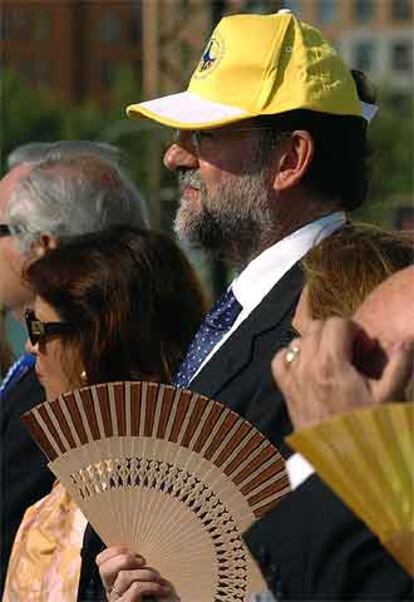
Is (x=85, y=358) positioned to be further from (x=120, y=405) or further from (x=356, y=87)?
(x=120, y=405)

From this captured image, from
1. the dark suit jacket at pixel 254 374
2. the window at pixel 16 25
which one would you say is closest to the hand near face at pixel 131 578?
the dark suit jacket at pixel 254 374

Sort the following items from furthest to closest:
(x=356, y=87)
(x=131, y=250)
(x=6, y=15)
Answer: (x=6, y=15), (x=131, y=250), (x=356, y=87)

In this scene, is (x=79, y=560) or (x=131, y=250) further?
(x=131, y=250)

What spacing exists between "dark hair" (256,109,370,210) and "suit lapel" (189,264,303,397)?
0.27 meters

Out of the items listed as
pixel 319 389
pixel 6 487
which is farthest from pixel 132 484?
pixel 6 487

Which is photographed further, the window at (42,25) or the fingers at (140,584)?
the window at (42,25)

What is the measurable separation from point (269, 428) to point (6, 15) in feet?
240

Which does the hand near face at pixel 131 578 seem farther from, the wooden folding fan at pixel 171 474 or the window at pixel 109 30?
the window at pixel 109 30

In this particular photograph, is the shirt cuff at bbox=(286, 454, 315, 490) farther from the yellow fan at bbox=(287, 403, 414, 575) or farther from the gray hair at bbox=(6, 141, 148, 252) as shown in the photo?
the gray hair at bbox=(6, 141, 148, 252)

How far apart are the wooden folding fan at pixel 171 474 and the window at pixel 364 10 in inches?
3232

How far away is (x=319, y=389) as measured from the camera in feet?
6.39

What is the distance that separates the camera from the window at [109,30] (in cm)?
8350

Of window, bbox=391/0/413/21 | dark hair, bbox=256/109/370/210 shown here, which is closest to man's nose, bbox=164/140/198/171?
dark hair, bbox=256/109/370/210

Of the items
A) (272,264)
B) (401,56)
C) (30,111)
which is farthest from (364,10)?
(272,264)
